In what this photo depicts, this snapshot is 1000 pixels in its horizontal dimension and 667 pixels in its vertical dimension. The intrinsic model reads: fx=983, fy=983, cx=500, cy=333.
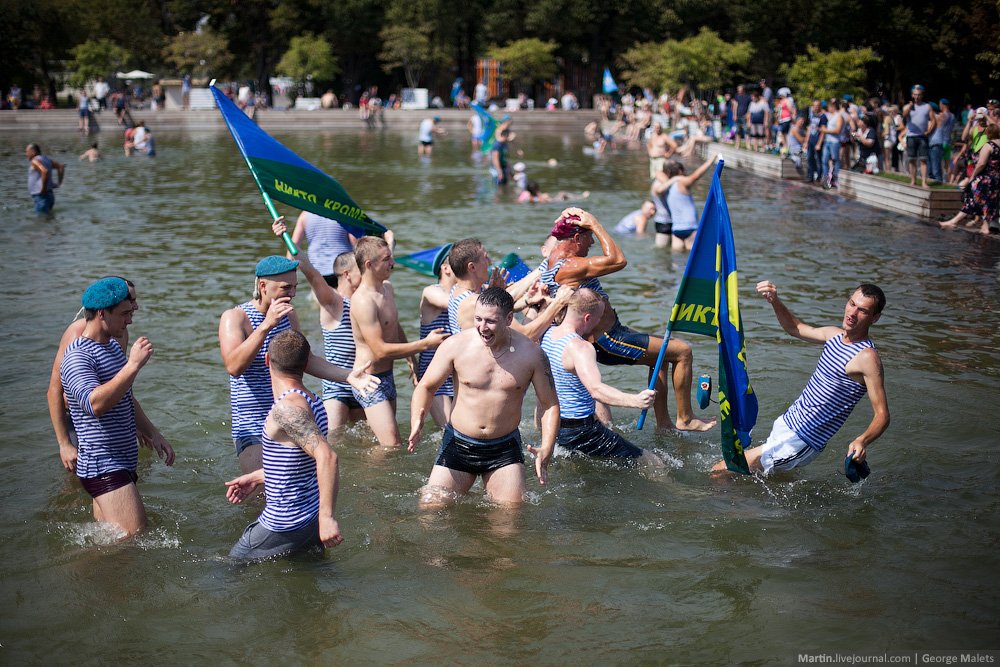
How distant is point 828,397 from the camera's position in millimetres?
7023

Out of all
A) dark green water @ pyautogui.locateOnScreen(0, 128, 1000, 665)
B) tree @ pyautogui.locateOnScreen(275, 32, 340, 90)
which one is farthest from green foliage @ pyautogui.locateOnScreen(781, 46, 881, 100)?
tree @ pyautogui.locateOnScreen(275, 32, 340, 90)

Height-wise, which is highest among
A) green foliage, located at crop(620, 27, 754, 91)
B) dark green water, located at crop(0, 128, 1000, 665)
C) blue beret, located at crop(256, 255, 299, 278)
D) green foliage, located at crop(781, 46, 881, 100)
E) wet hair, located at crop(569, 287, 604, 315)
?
green foliage, located at crop(620, 27, 754, 91)

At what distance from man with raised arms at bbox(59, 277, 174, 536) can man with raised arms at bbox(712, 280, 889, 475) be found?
4341mm

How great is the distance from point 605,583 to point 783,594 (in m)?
1.09

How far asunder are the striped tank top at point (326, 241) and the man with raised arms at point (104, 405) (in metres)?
5.68

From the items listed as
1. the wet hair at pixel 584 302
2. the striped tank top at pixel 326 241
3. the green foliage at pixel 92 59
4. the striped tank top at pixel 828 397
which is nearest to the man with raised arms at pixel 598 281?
the wet hair at pixel 584 302

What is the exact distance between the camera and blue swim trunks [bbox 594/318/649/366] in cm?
804

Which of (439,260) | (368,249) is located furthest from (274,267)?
(439,260)

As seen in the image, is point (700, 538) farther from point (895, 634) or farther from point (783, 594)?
point (895, 634)

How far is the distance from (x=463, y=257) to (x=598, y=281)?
1.32m

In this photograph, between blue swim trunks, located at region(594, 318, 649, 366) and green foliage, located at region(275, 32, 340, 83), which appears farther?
green foliage, located at region(275, 32, 340, 83)

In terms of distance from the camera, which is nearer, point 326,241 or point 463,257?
point 463,257

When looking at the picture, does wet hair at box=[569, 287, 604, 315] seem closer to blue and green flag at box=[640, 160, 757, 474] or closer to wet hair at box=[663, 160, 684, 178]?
blue and green flag at box=[640, 160, 757, 474]

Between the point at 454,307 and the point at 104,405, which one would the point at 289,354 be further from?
the point at 454,307
